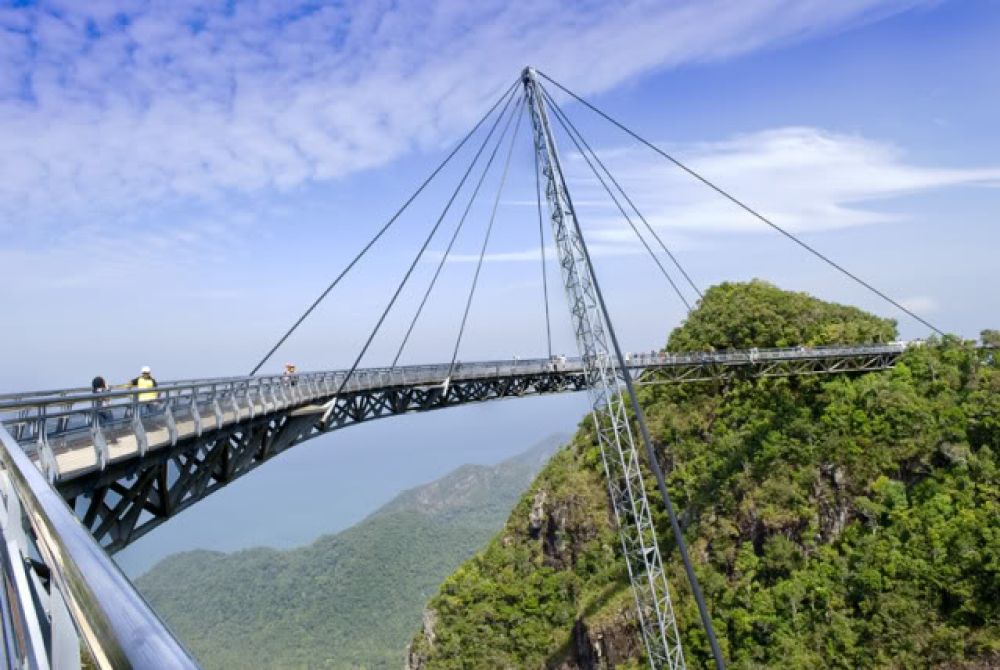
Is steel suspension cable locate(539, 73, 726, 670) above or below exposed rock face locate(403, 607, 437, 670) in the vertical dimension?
above

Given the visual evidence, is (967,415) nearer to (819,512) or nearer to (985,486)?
(985,486)

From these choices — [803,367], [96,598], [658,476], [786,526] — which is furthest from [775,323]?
[96,598]

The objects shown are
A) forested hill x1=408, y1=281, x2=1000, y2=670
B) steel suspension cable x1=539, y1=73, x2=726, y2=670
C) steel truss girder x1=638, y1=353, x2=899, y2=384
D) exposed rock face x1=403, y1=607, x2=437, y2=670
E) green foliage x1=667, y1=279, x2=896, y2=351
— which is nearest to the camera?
steel suspension cable x1=539, y1=73, x2=726, y2=670

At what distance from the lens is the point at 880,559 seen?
3425cm

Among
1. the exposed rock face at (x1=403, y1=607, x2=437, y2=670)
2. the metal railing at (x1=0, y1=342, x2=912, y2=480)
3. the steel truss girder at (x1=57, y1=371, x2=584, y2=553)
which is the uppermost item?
the metal railing at (x1=0, y1=342, x2=912, y2=480)

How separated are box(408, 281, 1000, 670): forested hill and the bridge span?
17.2ft

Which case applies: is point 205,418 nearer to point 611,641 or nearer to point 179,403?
point 179,403

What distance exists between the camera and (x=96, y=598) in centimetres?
188

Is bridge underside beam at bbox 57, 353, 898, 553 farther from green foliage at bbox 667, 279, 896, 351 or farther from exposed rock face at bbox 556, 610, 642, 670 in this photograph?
exposed rock face at bbox 556, 610, 642, 670

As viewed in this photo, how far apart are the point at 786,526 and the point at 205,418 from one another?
3396cm

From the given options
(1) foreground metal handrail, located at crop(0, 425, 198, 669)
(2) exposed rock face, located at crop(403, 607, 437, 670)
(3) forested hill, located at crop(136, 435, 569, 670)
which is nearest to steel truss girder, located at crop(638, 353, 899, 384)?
(2) exposed rock face, located at crop(403, 607, 437, 670)

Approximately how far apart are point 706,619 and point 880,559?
655 inches

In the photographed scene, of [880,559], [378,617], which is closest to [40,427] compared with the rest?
[880,559]

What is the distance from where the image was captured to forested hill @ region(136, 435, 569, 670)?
134 metres
